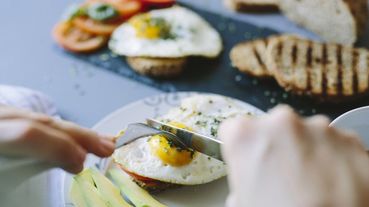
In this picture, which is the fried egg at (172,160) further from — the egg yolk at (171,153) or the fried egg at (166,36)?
the fried egg at (166,36)

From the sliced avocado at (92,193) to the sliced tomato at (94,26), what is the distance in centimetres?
98

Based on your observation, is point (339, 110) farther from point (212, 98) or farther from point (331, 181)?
point (331, 181)

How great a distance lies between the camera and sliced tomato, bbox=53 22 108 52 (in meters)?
2.56

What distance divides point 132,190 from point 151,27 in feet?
3.03

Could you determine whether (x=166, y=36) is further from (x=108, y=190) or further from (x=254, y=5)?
(x=108, y=190)

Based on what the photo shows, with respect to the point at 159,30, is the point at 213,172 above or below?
below

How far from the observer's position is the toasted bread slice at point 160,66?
94.3 inches

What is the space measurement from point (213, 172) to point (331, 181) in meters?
0.94

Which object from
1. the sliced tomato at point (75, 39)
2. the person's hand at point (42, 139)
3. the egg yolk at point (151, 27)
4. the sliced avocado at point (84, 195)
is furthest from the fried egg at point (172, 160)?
the sliced tomato at point (75, 39)

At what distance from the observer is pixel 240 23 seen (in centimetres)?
272

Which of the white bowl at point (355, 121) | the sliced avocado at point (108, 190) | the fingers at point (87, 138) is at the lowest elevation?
the sliced avocado at point (108, 190)

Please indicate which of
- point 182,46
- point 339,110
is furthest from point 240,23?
point 339,110

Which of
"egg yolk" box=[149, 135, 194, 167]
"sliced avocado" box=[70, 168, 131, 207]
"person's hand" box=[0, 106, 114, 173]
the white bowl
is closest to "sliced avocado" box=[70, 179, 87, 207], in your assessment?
"sliced avocado" box=[70, 168, 131, 207]

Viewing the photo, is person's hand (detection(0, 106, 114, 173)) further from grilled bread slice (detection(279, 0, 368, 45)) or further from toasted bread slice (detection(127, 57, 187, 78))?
grilled bread slice (detection(279, 0, 368, 45))
